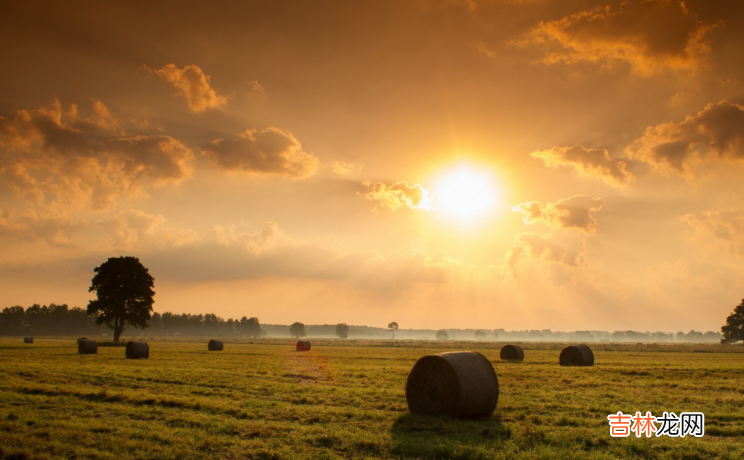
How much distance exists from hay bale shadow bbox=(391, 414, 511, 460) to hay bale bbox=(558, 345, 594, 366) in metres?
23.0

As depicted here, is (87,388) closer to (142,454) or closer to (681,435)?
(142,454)

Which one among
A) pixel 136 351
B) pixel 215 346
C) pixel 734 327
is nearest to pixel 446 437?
pixel 136 351

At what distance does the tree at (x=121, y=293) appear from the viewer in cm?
6347

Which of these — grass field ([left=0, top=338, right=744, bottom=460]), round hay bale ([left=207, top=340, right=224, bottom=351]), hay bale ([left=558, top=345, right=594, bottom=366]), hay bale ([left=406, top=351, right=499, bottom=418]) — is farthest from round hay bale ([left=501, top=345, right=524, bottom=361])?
round hay bale ([left=207, top=340, right=224, bottom=351])

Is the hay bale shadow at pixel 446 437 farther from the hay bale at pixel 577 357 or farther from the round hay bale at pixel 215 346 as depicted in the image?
the round hay bale at pixel 215 346

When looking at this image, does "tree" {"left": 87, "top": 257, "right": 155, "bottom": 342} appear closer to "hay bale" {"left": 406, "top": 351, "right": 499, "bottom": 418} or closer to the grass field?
the grass field

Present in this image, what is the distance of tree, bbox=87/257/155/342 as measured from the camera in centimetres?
6347

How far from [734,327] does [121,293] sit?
127 metres

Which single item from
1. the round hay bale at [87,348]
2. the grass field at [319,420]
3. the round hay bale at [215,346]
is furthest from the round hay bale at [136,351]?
the round hay bale at [215,346]

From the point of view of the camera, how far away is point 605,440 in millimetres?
10875

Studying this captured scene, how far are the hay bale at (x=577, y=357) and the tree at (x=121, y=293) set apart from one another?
55.8m

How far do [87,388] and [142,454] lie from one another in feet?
35.0

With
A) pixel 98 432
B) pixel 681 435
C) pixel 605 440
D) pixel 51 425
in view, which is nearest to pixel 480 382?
pixel 605 440

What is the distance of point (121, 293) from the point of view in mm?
64000
